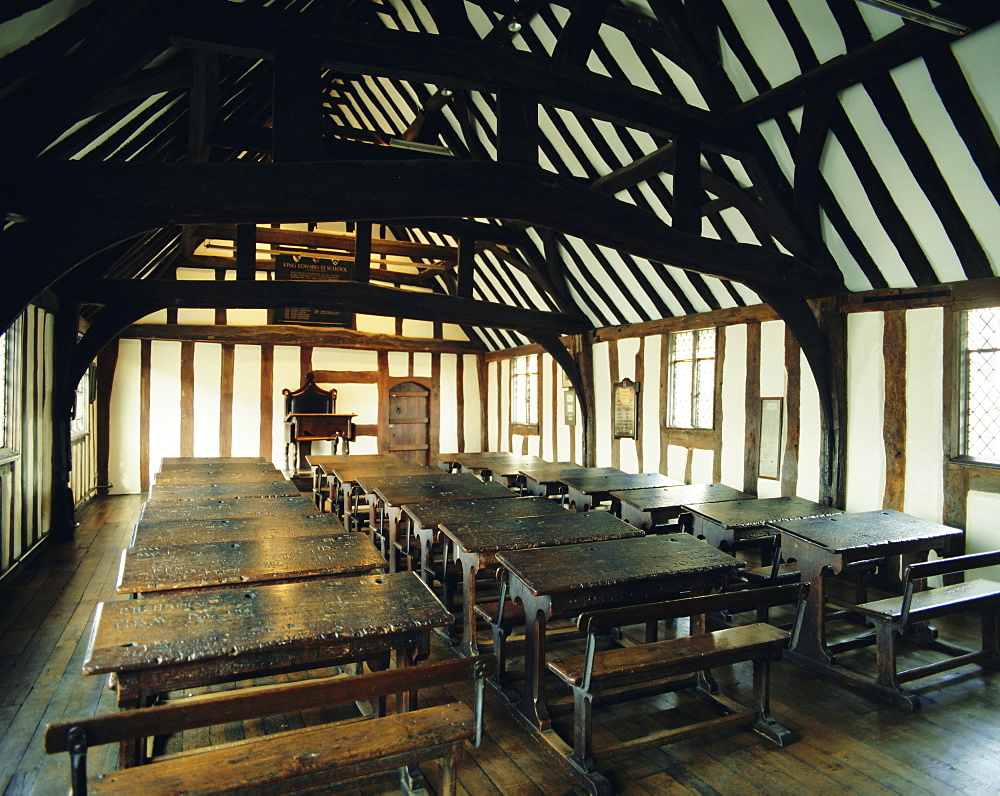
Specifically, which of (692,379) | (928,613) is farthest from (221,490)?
(692,379)

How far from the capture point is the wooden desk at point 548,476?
22.7ft

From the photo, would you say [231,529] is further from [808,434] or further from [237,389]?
[237,389]

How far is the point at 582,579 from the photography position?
3049 millimetres

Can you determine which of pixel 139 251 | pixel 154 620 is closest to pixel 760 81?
pixel 154 620

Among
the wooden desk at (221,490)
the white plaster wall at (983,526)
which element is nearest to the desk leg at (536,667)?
the wooden desk at (221,490)

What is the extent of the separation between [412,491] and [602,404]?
15.6 feet

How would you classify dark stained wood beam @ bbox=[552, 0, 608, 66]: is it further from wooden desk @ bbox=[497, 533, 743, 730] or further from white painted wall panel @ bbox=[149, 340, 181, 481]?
white painted wall panel @ bbox=[149, 340, 181, 481]

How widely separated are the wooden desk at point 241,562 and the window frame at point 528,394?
799cm

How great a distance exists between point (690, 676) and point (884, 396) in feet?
11.4

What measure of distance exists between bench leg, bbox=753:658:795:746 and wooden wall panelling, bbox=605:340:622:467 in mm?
6027

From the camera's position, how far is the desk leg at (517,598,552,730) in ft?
9.98

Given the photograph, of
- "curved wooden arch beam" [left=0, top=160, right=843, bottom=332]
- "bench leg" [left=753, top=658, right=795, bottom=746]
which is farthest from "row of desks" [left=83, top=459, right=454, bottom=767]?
"bench leg" [left=753, top=658, right=795, bottom=746]

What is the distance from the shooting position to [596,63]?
5.71 metres

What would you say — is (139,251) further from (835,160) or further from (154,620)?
(835,160)
